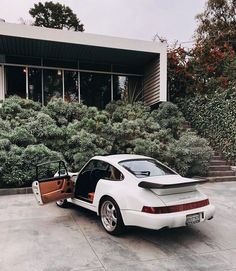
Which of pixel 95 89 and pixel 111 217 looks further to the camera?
pixel 95 89

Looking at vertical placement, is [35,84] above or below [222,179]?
above

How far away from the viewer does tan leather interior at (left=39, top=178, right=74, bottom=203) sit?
199 inches

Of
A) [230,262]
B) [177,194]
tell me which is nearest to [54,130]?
[177,194]

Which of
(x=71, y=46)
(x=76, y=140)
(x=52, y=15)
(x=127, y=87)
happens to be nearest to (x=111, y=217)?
(x=76, y=140)

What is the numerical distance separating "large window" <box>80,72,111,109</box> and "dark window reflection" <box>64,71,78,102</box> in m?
0.30

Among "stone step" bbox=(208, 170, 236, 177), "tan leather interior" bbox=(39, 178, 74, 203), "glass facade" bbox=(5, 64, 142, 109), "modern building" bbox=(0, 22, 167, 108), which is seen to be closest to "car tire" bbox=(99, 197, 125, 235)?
"tan leather interior" bbox=(39, 178, 74, 203)

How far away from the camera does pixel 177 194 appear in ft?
13.9

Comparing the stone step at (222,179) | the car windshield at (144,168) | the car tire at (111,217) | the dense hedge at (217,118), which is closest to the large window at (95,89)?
the dense hedge at (217,118)

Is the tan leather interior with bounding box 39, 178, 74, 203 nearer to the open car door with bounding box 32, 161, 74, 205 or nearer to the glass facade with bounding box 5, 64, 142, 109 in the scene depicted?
the open car door with bounding box 32, 161, 74, 205

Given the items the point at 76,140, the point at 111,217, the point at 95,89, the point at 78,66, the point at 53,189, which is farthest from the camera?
the point at 95,89

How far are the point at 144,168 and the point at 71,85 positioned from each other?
10.3 meters

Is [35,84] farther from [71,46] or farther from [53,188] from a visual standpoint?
[53,188]

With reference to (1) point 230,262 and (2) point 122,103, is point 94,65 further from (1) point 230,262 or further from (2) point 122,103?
(1) point 230,262

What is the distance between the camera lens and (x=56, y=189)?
5258 millimetres
